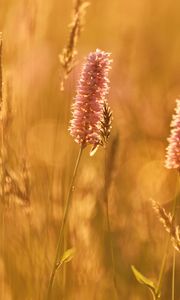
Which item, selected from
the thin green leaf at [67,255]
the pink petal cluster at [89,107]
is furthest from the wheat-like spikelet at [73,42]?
the thin green leaf at [67,255]

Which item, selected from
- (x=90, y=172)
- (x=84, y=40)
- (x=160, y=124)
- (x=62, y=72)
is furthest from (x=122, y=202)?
(x=84, y=40)

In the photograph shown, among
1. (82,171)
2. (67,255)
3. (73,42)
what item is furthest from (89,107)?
(82,171)

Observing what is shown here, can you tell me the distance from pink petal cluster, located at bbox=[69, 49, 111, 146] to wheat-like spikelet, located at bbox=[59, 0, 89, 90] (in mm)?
28

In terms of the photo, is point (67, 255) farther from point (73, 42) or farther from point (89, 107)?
point (73, 42)

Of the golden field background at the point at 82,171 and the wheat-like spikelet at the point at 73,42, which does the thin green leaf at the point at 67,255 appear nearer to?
the golden field background at the point at 82,171

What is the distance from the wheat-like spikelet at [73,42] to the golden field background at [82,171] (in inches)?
1.5

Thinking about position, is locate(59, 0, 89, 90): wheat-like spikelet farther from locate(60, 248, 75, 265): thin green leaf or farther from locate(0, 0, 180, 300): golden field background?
locate(60, 248, 75, 265): thin green leaf

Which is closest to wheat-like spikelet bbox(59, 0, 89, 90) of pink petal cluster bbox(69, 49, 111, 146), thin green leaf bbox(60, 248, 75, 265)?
pink petal cluster bbox(69, 49, 111, 146)

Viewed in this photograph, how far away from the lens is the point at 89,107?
3.11 feet

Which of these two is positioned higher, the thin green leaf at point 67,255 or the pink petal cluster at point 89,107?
the pink petal cluster at point 89,107

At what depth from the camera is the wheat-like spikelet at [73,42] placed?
99 cm

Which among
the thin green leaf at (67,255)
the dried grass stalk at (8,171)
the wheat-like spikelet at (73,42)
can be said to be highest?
the wheat-like spikelet at (73,42)

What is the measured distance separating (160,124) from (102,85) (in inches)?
18.4

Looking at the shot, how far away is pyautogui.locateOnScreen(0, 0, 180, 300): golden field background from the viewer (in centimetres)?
101
